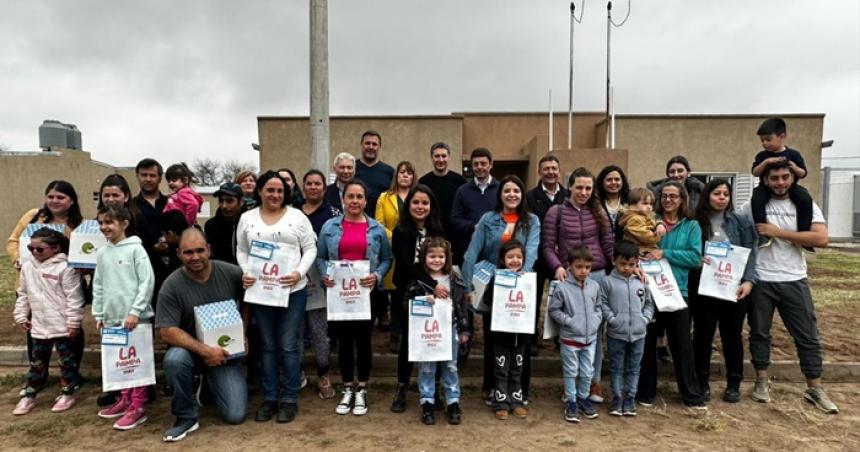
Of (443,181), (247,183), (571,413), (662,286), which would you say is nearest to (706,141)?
(443,181)

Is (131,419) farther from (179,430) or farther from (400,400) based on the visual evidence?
(400,400)

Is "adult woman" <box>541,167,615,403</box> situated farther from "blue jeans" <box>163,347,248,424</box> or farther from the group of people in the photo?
"blue jeans" <box>163,347,248,424</box>

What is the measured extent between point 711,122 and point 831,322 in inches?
416

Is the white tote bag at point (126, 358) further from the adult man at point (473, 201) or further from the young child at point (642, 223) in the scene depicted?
the young child at point (642, 223)

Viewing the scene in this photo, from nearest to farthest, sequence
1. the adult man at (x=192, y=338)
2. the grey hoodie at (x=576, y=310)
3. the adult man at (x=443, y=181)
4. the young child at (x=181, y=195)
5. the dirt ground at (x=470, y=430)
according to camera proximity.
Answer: the dirt ground at (x=470, y=430) → the adult man at (x=192, y=338) → the grey hoodie at (x=576, y=310) → the young child at (x=181, y=195) → the adult man at (x=443, y=181)

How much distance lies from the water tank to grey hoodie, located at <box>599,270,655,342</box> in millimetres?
28956

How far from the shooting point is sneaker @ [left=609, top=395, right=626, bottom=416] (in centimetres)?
435

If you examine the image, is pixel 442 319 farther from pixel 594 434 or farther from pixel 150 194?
pixel 150 194

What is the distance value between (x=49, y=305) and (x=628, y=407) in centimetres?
540

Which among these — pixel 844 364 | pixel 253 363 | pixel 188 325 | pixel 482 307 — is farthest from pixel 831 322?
pixel 188 325

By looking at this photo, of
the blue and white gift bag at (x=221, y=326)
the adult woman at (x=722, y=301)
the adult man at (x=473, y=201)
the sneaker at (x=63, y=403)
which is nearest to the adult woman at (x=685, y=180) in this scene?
the adult woman at (x=722, y=301)

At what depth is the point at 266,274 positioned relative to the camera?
13.4ft

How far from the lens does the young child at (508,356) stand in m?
4.26

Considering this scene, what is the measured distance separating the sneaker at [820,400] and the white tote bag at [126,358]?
6142 mm
